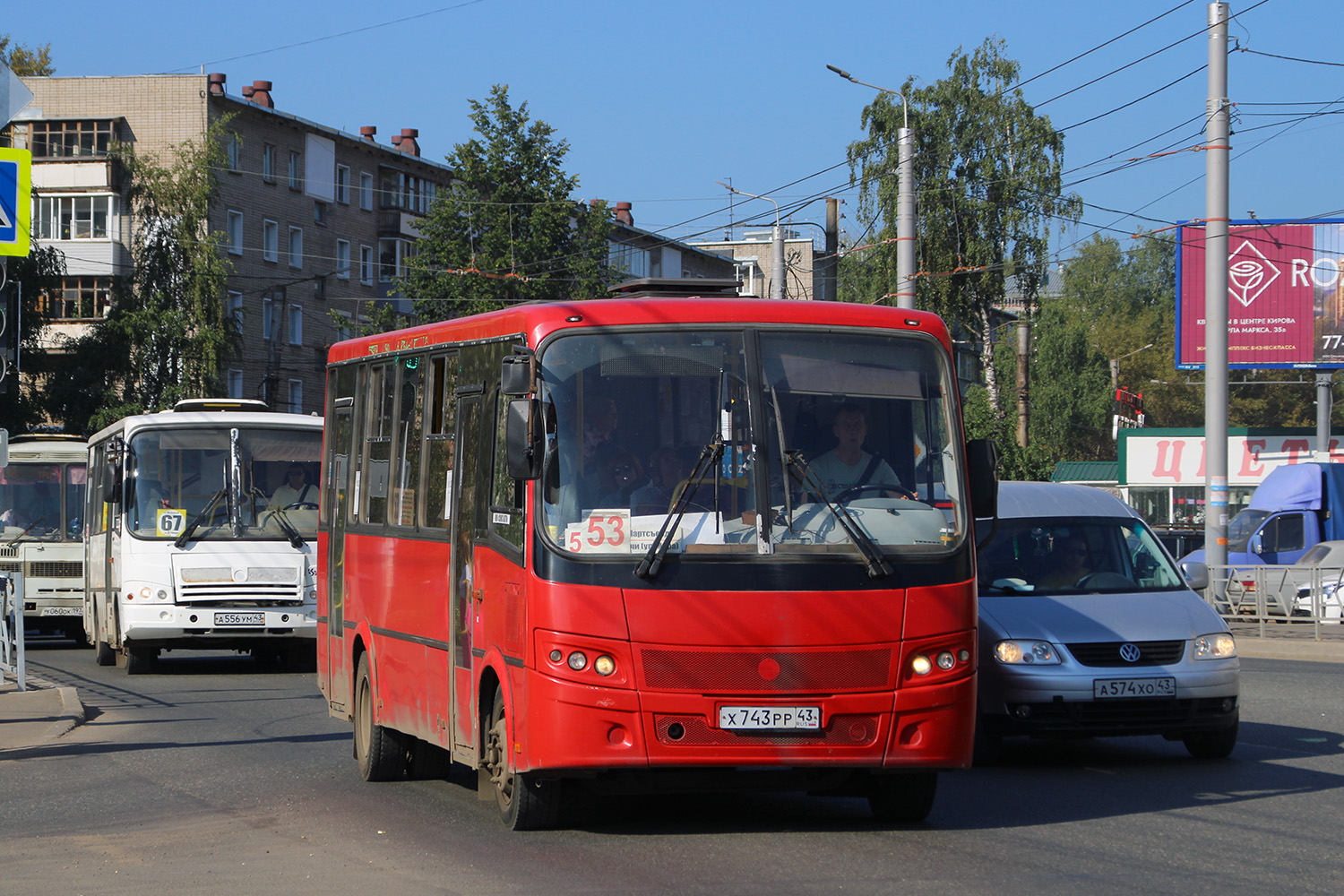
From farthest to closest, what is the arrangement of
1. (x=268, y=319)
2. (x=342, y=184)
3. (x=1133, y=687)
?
(x=342, y=184) → (x=268, y=319) → (x=1133, y=687)

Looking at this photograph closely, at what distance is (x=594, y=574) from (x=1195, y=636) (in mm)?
4618

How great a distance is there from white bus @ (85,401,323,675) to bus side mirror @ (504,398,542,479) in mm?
11981

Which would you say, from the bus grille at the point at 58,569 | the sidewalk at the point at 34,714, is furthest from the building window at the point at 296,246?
the sidewalk at the point at 34,714

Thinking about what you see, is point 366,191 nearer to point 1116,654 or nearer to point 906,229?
point 906,229

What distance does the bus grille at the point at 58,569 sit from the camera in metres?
28.0

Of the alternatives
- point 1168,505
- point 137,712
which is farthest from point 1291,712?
point 1168,505

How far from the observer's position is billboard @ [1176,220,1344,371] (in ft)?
146

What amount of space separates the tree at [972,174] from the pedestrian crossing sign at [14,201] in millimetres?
41726

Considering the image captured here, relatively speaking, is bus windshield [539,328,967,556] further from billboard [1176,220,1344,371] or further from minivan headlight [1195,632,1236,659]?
billboard [1176,220,1344,371]

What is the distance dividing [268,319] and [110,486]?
4634 cm

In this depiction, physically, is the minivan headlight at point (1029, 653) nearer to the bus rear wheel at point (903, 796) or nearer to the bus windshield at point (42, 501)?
the bus rear wheel at point (903, 796)

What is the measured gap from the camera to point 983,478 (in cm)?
877

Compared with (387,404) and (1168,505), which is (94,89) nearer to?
(1168,505)

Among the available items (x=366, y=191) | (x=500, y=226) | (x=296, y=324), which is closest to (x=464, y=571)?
(x=500, y=226)
